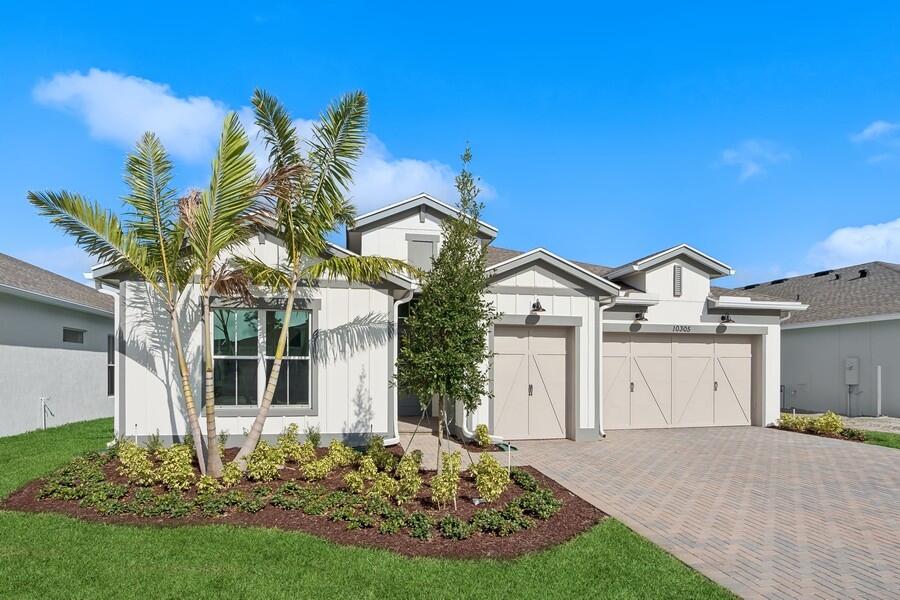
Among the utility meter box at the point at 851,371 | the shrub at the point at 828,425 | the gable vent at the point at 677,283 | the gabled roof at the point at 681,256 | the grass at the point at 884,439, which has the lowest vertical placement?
the grass at the point at 884,439

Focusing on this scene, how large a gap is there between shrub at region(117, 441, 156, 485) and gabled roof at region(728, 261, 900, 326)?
16.3 m

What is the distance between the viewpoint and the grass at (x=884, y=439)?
1191cm

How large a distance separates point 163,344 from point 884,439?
609 inches

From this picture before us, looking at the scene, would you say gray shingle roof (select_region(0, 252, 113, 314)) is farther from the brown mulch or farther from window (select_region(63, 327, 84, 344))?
the brown mulch

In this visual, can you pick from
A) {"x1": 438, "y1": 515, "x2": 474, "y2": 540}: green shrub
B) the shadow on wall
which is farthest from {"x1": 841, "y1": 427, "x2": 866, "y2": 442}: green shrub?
the shadow on wall

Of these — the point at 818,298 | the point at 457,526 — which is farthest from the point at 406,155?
the point at 818,298

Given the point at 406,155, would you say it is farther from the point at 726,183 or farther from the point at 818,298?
the point at 818,298

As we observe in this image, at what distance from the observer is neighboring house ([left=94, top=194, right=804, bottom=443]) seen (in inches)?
385

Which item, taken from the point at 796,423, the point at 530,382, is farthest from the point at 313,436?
the point at 796,423

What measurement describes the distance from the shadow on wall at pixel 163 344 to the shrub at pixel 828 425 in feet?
46.0

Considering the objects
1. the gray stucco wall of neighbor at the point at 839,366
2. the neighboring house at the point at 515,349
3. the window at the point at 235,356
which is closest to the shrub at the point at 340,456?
the neighboring house at the point at 515,349

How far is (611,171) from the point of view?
14023 millimetres

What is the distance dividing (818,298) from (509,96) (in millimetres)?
14866

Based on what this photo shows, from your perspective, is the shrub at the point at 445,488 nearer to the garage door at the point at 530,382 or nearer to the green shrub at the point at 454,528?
the green shrub at the point at 454,528
